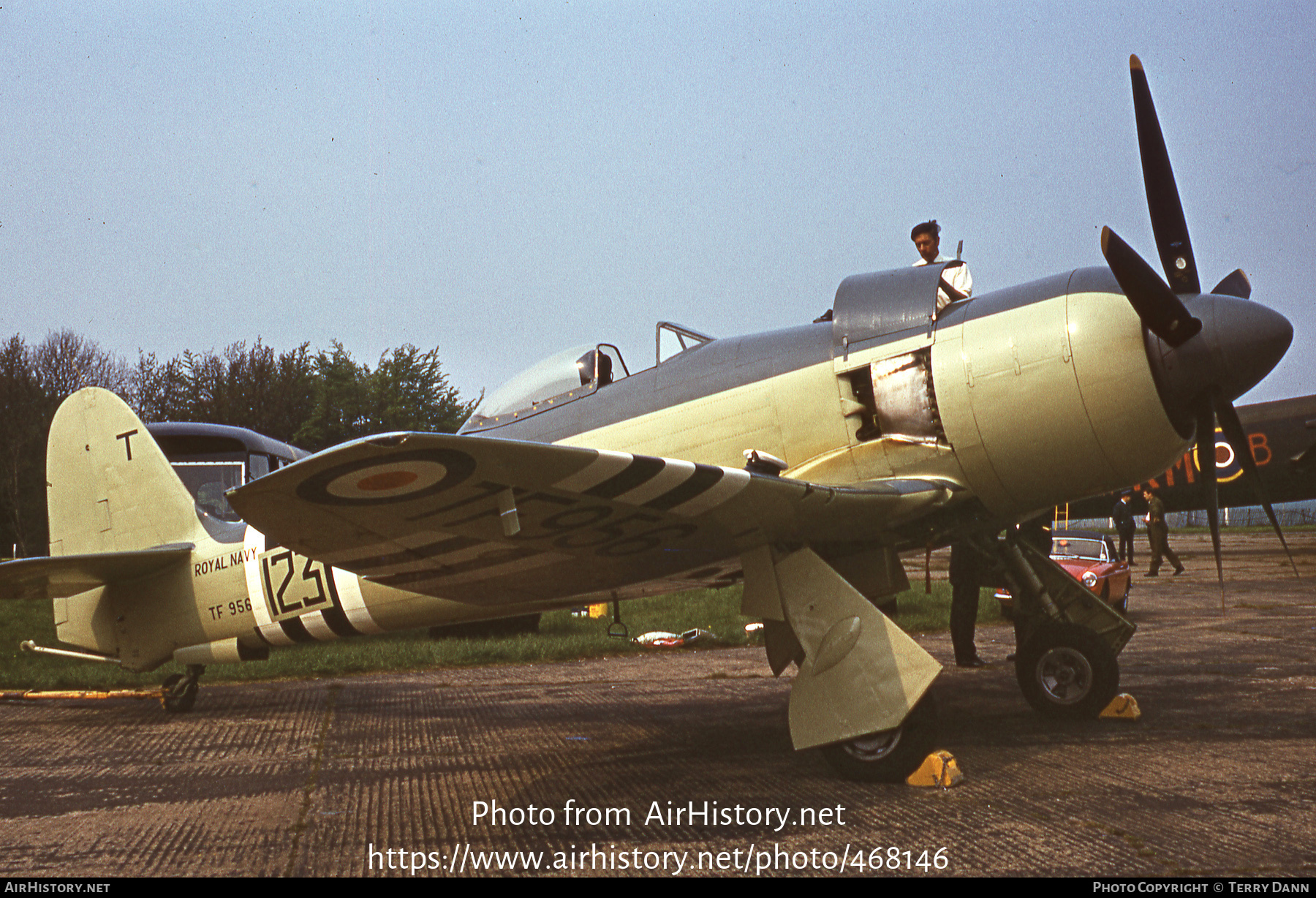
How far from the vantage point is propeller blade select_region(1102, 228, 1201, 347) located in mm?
4383

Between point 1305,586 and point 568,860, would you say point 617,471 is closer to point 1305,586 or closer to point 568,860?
point 568,860

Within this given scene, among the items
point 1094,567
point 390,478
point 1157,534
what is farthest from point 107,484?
point 1157,534

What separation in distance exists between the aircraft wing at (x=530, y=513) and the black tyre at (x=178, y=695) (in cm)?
319

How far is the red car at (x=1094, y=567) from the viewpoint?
11273 millimetres

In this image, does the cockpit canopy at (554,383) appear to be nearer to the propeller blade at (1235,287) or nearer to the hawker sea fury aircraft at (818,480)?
the hawker sea fury aircraft at (818,480)

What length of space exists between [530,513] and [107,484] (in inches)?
192

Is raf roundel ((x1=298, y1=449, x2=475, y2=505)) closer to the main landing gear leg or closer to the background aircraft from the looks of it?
the main landing gear leg

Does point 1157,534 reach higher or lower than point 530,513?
lower

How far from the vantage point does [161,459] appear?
7195mm

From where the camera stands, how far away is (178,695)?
7113 mm

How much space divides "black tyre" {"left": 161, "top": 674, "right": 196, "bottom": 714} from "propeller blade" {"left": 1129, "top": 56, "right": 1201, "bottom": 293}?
275 inches

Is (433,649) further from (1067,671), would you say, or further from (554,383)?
(1067,671)

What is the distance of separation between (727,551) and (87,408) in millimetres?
5399

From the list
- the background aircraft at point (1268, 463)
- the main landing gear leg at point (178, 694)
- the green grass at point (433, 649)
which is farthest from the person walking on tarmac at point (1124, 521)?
the main landing gear leg at point (178, 694)
